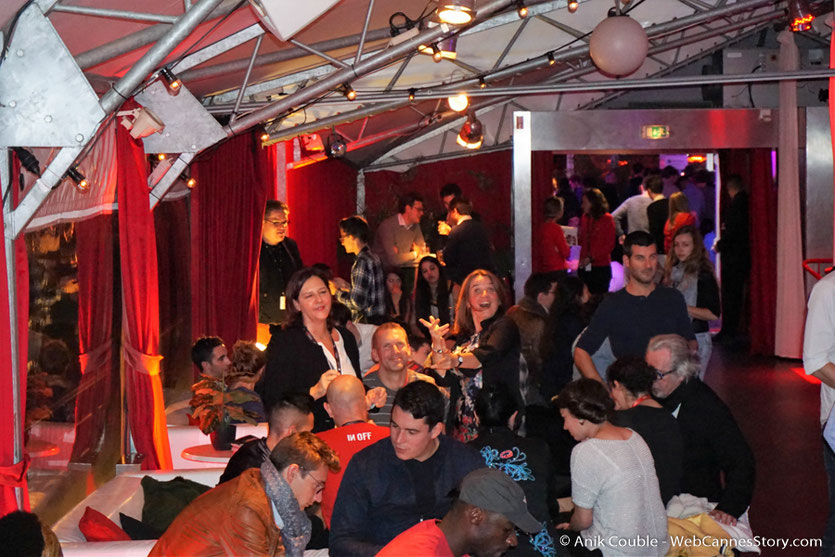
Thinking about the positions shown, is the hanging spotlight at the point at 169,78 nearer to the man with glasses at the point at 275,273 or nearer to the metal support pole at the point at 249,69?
the metal support pole at the point at 249,69

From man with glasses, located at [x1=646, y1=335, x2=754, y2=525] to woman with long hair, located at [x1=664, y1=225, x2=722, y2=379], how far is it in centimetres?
187

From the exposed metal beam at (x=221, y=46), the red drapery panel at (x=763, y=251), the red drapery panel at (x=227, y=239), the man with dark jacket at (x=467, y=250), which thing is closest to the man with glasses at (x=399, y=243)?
the man with dark jacket at (x=467, y=250)

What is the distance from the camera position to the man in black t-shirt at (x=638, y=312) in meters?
4.71

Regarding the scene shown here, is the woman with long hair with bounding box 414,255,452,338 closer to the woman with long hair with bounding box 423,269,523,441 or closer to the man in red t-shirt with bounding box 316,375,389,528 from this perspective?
the woman with long hair with bounding box 423,269,523,441

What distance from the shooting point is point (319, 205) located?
11148mm

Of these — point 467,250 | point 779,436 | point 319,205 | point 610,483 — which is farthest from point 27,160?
point 319,205

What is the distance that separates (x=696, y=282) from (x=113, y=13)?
3.92 meters

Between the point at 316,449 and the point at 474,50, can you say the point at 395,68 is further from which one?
the point at 316,449

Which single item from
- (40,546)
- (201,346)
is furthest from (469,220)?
(40,546)

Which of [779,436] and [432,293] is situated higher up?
[432,293]

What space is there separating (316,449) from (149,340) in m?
2.63

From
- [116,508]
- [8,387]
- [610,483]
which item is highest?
[8,387]

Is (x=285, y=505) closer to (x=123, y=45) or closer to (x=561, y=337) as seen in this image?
(x=123, y=45)

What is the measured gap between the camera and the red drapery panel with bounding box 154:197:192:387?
6.66m
